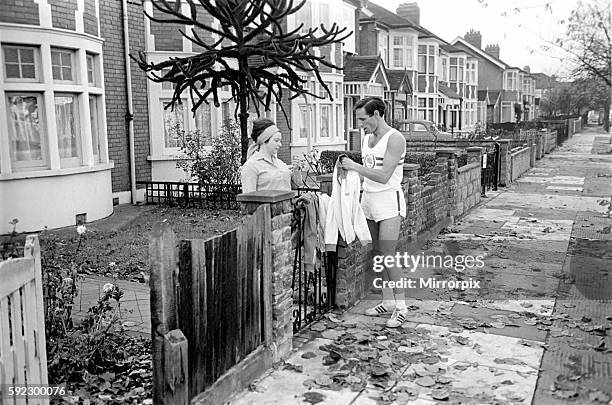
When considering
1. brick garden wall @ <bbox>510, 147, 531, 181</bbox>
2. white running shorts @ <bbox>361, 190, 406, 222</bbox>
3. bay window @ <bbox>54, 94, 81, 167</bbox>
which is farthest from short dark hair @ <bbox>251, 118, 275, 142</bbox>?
→ brick garden wall @ <bbox>510, 147, 531, 181</bbox>

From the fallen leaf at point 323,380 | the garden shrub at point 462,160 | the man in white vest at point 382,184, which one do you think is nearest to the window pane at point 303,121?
the garden shrub at point 462,160

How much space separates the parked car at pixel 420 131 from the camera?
3090cm

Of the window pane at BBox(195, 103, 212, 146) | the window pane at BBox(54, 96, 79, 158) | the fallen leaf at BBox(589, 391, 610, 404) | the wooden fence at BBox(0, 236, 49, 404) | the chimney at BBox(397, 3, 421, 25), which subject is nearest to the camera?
the wooden fence at BBox(0, 236, 49, 404)

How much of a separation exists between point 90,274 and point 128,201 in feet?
23.5

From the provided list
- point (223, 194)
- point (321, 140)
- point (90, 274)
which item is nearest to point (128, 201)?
point (223, 194)

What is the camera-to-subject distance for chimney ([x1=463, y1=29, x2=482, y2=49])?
68312 millimetres

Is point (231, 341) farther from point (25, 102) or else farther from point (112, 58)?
point (112, 58)

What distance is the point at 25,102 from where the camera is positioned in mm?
10555

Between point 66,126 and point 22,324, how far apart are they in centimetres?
937

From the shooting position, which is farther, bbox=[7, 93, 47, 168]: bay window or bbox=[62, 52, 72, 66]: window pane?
bbox=[62, 52, 72, 66]: window pane

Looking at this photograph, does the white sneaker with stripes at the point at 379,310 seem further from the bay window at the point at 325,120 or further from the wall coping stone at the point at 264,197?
the bay window at the point at 325,120

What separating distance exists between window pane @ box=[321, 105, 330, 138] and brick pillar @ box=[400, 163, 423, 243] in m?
15.0

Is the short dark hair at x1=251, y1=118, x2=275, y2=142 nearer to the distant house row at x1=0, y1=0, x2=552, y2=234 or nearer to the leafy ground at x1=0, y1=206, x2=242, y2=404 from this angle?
the leafy ground at x1=0, y1=206, x2=242, y2=404

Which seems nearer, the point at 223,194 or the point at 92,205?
the point at 92,205
